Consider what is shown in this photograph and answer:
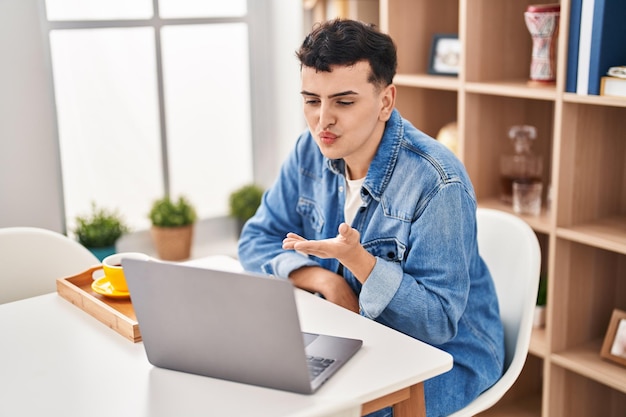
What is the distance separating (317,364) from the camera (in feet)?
4.31

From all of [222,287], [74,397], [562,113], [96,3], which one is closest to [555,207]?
[562,113]

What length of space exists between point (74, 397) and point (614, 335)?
5.14 ft

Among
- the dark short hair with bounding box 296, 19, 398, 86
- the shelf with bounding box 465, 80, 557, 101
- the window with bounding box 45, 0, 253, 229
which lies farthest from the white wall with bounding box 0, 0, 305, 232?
the shelf with bounding box 465, 80, 557, 101

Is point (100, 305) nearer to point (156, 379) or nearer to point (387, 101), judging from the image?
point (156, 379)

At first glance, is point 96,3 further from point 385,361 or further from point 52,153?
point 385,361

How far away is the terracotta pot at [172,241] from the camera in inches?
111

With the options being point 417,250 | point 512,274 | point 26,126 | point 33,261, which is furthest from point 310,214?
point 26,126

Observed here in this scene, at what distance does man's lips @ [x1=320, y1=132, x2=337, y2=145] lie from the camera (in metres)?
1.71

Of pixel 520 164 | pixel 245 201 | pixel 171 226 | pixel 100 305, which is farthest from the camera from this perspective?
pixel 245 201

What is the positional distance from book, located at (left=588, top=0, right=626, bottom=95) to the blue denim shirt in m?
0.54

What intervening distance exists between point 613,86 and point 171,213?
1520mm

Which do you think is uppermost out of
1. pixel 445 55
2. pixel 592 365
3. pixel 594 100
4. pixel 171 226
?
pixel 445 55

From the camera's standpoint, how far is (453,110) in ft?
9.54

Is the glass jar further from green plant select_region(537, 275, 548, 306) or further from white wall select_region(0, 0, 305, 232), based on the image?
white wall select_region(0, 0, 305, 232)
